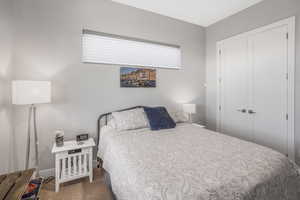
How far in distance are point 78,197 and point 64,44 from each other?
7.12 feet

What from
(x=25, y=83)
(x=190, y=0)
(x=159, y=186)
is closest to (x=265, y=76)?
(x=190, y=0)

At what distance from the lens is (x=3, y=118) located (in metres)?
1.90

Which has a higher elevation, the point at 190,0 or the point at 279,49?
the point at 190,0

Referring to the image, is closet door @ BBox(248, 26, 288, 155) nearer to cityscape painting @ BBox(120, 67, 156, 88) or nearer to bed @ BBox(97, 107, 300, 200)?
bed @ BBox(97, 107, 300, 200)

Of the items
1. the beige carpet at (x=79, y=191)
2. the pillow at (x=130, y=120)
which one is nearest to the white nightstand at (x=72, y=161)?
the beige carpet at (x=79, y=191)

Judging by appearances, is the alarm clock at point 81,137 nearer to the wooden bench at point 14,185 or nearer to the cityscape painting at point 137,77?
the wooden bench at point 14,185

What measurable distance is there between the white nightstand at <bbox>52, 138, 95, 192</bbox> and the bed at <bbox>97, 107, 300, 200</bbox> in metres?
0.44

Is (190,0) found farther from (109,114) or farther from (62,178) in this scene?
(62,178)

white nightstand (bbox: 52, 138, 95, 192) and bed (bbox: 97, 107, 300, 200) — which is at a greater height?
Answer: bed (bbox: 97, 107, 300, 200)

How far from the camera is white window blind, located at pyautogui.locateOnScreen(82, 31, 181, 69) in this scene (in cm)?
248

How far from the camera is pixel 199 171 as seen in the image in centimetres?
112

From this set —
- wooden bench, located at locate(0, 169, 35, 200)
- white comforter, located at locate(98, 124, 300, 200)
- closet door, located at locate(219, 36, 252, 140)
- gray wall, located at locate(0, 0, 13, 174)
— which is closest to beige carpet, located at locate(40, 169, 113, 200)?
white comforter, located at locate(98, 124, 300, 200)

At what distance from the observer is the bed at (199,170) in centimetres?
96

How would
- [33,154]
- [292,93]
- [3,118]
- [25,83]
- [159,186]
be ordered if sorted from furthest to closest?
[292,93]
[33,154]
[3,118]
[25,83]
[159,186]
